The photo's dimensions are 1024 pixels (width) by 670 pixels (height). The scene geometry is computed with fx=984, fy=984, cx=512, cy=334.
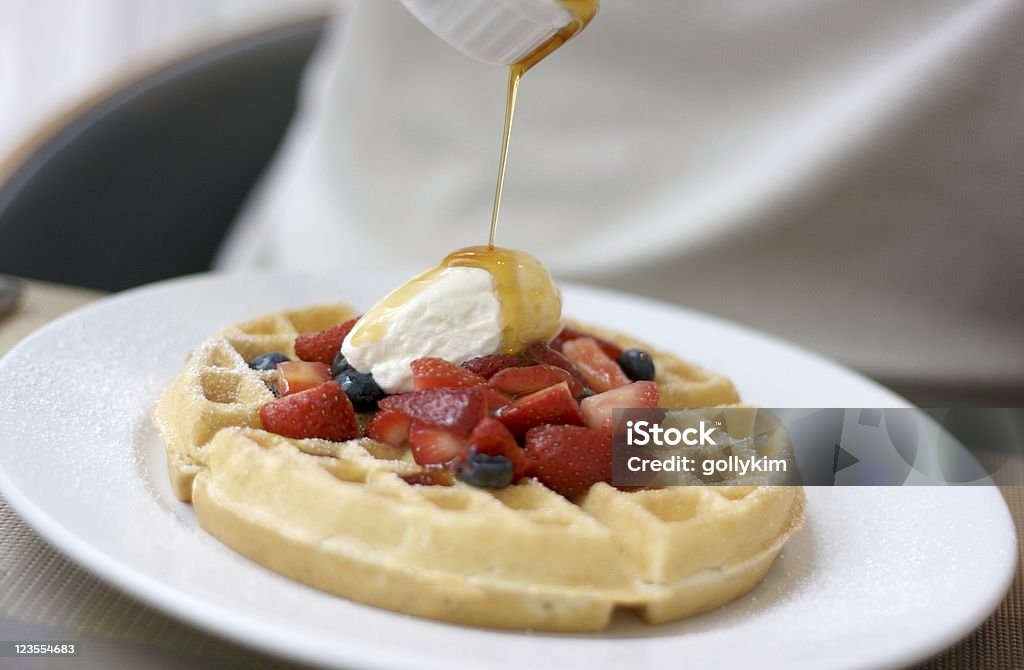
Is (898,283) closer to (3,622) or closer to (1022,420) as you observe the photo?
(1022,420)

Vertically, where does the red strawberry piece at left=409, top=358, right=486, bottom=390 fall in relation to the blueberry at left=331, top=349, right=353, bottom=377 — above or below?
above

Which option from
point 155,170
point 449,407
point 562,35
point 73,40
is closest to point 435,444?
point 449,407

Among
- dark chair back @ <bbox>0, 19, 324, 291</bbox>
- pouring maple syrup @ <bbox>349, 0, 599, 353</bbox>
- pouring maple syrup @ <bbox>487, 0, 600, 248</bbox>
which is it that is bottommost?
dark chair back @ <bbox>0, 19, 324, 291</bbox>

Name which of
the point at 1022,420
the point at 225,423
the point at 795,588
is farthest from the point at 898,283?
the point at 225,423

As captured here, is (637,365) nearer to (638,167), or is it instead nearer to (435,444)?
(435,444)

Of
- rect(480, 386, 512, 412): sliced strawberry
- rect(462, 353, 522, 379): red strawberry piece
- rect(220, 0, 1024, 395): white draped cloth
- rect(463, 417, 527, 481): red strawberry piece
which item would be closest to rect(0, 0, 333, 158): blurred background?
rect(220, 0, 1024, 395): white draped cloth

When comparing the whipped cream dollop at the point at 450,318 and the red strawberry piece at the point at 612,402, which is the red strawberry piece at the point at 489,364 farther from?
the red strawberry piece at the point at 612,402

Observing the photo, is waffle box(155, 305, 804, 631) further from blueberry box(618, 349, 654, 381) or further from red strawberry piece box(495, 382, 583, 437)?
blueberry box(618, 349, 654, 381)
